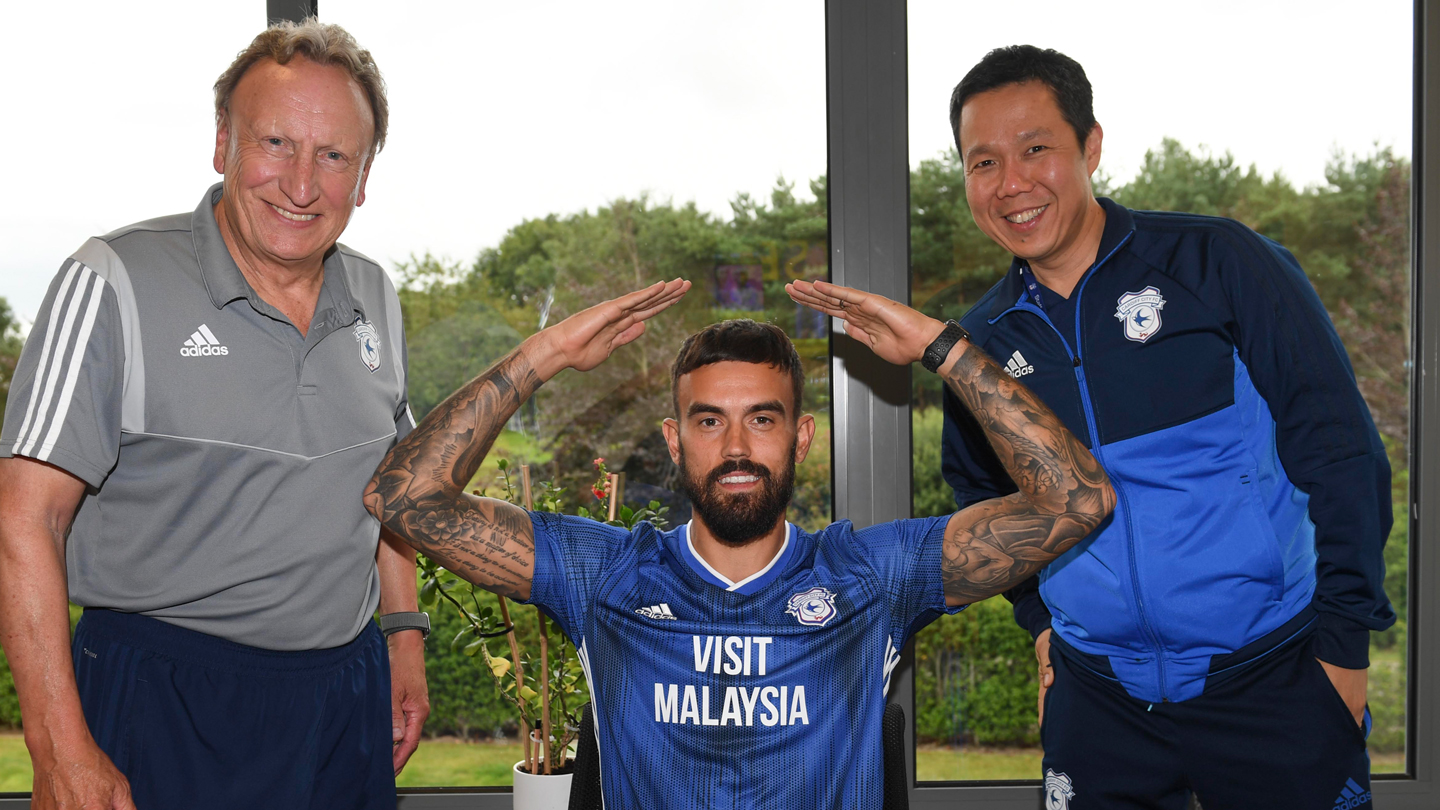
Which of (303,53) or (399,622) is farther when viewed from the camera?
(399,622)

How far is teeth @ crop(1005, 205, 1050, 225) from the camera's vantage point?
1.68 metres

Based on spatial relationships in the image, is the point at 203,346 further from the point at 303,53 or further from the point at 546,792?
the point at 546,792

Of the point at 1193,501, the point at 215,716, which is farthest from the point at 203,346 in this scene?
the point at 1193,501

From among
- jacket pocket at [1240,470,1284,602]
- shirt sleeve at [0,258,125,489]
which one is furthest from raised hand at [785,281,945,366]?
shirt sleeve at [0,258,125,489]

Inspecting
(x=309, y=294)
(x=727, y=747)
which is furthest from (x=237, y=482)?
(x=727, y=747)

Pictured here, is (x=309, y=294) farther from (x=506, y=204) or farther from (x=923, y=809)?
(x=923, y=809)

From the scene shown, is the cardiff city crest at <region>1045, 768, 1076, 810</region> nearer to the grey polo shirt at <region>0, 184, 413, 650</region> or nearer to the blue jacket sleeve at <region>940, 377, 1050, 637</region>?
the blue jacket sleeve at <region>940, 377, 1050, 637</region>

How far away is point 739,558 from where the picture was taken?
1.66 metres

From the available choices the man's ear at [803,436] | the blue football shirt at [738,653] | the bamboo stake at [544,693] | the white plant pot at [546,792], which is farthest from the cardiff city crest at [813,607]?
the white plant pot at [546,792]

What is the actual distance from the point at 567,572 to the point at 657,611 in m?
0.18

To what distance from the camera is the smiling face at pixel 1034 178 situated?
1.68m

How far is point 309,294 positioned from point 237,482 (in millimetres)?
357

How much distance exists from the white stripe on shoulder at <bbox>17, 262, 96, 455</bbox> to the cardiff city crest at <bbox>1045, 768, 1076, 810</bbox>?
5.71ft

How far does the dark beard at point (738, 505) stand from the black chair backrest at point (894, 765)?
1.28 feet
